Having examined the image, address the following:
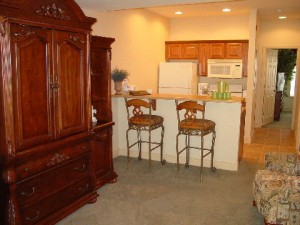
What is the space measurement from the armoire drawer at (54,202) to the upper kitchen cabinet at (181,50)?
4.48 metres

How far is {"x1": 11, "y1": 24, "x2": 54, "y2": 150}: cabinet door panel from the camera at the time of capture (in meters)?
2.51

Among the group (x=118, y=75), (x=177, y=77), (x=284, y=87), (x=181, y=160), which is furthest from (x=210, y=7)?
(x=284, y=87)

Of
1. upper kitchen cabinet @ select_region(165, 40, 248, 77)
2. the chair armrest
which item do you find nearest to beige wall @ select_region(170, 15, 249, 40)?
upper kitchen cabinet @ select_region(165, 40, 248, 77)

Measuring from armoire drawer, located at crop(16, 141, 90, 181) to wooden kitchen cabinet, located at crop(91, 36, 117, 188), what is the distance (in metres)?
0.50

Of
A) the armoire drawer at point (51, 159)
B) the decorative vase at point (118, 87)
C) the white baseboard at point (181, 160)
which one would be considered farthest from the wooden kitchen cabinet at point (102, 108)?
the white baseboard at point (181, 160)

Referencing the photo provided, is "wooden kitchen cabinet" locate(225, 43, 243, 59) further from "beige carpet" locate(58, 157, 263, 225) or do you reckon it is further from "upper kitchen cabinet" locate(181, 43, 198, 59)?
"beige carpet" locate(58, 157, 263, 225)

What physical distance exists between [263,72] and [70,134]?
20.0ft

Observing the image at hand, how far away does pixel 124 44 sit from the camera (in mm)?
5574

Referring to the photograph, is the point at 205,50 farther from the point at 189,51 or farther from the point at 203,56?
the point at 189,51

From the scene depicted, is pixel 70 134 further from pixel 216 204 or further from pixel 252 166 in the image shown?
pixel 252 166

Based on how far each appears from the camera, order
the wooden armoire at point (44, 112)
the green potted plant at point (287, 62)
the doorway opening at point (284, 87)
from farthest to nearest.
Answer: the green potted plant at point (287, 62) → the doorway opening at point (284, 87) → the wooden armoire at point (44, 112)

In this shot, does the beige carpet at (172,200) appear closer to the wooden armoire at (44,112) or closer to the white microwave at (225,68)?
the wooden armoire at (44,112)

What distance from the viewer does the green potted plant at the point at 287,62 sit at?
9367 millimetres

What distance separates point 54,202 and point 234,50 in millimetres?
5107
